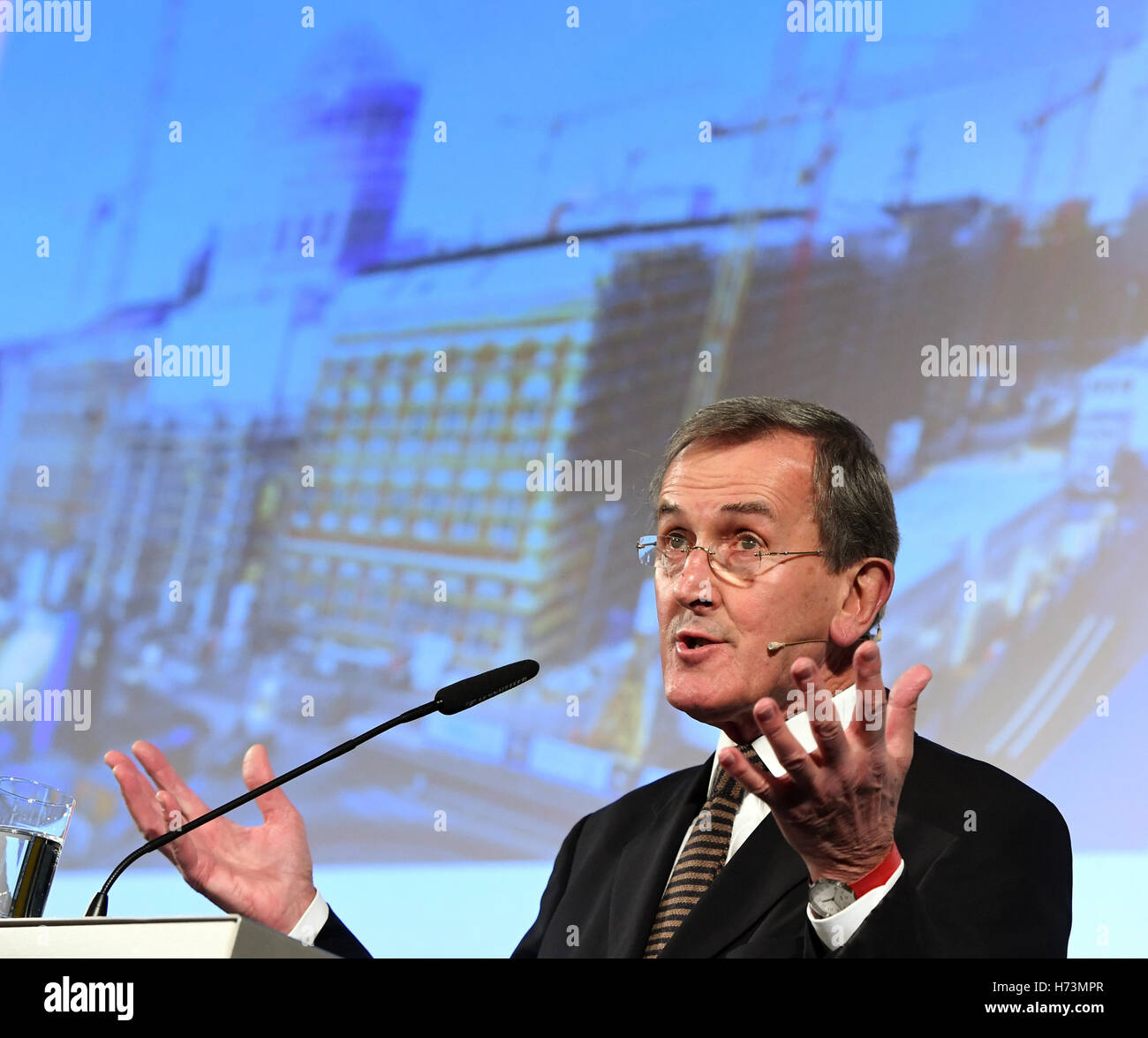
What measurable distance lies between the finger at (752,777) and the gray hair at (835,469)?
84 cm

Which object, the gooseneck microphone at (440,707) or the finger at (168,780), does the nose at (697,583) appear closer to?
the gooseneck microphone at (440,707)

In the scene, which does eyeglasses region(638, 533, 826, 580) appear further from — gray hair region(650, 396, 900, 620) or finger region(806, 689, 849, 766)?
finger region(806, 689, 849, 766)

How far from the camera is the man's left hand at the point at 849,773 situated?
128cm

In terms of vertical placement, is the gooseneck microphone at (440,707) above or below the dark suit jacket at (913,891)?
above

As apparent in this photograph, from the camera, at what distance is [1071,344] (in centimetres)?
382

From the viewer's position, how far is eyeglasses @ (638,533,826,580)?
207 centimetres

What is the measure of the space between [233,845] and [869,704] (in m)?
1.09

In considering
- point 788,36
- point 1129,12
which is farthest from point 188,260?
point 1129,12

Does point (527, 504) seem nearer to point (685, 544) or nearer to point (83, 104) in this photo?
point (685, 544)

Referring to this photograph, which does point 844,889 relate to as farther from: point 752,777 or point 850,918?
point 752,777

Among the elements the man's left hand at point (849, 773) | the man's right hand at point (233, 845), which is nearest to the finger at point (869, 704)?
the man's left hand at point (849, 773)

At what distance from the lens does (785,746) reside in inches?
50.1
